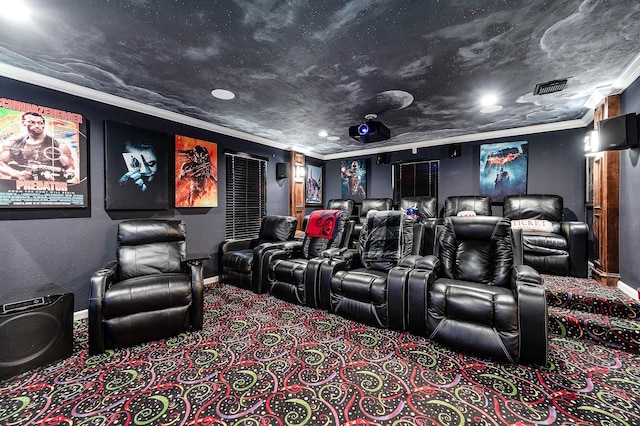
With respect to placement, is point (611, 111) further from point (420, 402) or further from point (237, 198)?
point (237, 198)

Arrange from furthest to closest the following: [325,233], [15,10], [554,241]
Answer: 1. [325,233]
2. [554,241]
3. [15,10]

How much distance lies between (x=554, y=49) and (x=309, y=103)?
245 cm

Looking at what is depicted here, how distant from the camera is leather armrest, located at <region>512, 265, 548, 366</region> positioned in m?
1.96

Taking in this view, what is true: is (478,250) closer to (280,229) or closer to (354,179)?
(280,229)

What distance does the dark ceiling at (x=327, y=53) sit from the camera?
1.85m

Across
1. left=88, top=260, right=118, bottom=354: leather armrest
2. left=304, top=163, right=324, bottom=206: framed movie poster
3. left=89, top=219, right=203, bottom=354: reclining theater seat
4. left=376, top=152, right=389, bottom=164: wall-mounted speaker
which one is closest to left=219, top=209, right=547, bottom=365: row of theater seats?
left=89, top=219, right=203, bottom=354: reclining theater seat

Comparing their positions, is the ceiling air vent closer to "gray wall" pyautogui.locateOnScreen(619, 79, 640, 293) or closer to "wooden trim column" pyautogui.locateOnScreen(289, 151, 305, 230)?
"gray wall" pyautogui.locateOnScreen(619, 79, 640, 293)

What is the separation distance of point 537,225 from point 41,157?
20.4ft

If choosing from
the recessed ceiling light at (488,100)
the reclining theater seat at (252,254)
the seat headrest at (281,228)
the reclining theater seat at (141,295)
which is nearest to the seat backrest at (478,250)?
the recessed ceiling light at (488,100)

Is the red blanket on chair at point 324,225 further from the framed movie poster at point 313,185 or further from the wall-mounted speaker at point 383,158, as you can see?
the wall-mounted speaker at point 383,158

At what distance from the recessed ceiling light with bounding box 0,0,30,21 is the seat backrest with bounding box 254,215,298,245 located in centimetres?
339

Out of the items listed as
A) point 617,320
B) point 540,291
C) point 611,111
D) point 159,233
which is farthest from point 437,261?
point 159,233

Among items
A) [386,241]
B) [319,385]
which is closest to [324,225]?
[386,241]

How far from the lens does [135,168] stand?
3.47 m
